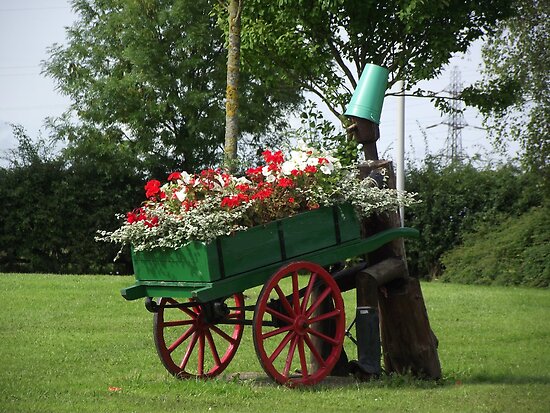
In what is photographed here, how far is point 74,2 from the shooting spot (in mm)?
28141

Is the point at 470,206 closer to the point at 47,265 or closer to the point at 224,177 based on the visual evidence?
the point at 47,265

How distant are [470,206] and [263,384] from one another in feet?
52.1

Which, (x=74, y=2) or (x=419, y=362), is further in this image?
(x=74, y=2)

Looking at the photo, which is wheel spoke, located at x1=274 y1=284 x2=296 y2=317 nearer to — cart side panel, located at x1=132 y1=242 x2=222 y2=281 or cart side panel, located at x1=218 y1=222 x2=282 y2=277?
cart side panel, located at x1=218 y1=222 x2=282 y2=277

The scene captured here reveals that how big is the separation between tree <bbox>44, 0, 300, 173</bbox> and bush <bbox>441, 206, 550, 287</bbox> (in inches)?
269

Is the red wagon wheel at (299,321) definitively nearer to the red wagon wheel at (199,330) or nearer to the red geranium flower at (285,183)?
the red wagon wheel at (199,330)

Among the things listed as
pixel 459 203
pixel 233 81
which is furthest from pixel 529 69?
pixel 233 81

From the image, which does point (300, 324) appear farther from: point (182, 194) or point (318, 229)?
point (182, 194)

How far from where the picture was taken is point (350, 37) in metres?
14.7

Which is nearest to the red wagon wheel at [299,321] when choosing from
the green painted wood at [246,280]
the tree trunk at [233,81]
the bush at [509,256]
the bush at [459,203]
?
the green painted wood at [246,280]

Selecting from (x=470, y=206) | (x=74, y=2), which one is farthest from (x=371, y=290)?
(x=74, y=2)

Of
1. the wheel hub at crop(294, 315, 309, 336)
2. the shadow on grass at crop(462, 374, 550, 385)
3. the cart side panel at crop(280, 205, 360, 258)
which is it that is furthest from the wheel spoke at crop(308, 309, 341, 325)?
the shadow on grass at crop(462, 374, 550, 385)

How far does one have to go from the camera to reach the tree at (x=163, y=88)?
1009 inches

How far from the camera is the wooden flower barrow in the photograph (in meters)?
7.39
